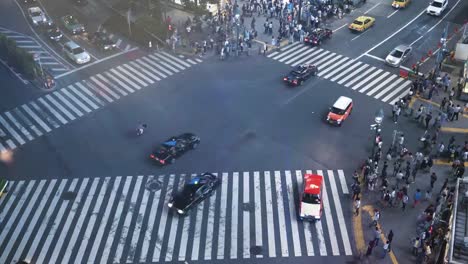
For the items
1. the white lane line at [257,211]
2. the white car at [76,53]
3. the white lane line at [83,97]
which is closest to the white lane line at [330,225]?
the white lane line at [257,211]

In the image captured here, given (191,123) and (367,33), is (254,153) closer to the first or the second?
(191,123)

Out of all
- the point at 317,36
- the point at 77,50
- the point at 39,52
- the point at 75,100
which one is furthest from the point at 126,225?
the point at 317,36

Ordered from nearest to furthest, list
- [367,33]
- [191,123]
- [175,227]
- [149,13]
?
[175,227]
[191,123]
[367,33]
[149,13]

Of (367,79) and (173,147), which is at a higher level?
(173,147)

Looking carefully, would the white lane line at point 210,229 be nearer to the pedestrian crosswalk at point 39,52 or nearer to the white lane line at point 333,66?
the white lane line at point 333,66

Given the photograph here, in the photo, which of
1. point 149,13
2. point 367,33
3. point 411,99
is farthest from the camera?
point 149,13

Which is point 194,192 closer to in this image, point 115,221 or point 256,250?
point 115,221

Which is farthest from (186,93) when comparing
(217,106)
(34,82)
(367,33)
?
(367,33)
